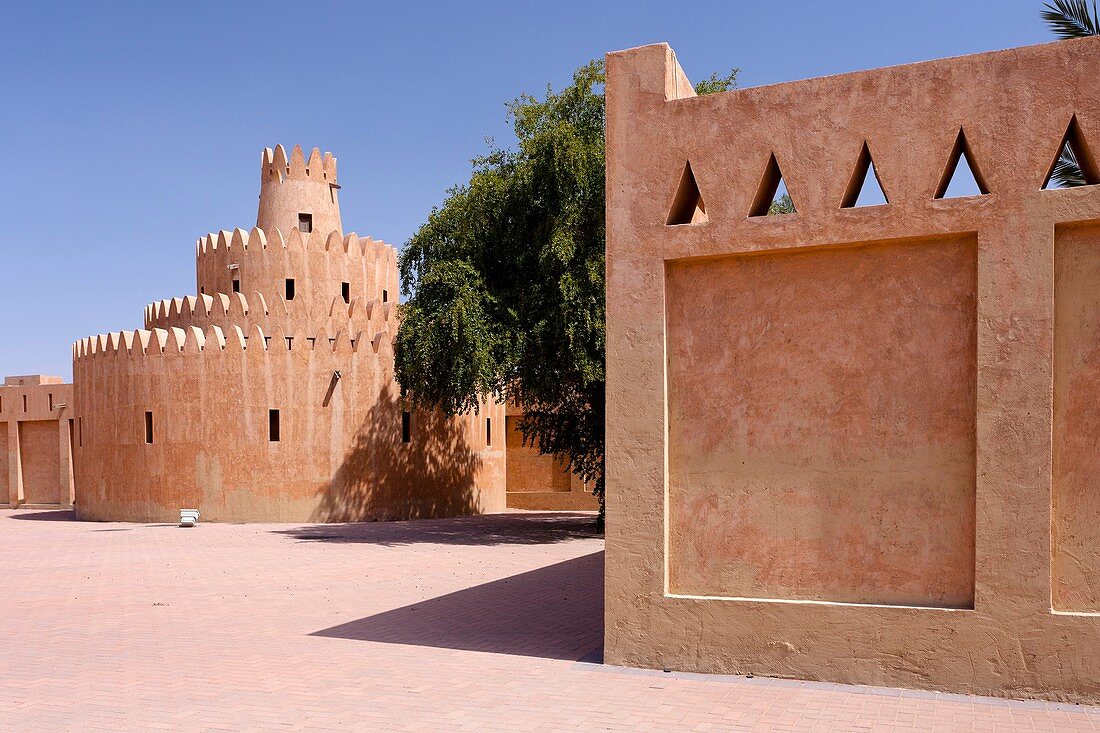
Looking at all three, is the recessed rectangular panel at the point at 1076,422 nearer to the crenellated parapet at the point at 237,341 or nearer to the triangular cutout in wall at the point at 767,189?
the triangular cutout in wall at the point at 767,189

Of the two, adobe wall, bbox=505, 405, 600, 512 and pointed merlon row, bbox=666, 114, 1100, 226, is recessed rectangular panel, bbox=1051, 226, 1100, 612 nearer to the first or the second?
pointed merlon row, bbox=666, 114, 1100, 226

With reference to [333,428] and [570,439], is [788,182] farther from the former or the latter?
[333,428]

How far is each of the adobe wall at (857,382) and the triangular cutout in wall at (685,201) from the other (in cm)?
2

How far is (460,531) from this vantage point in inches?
910

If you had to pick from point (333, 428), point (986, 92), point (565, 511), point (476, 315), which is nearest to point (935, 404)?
point (986, 92)

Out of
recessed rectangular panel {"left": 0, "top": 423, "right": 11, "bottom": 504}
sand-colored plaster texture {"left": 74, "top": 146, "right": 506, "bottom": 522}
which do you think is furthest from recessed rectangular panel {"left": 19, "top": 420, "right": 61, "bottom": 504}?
sand-colored plaster texture {"left": 74, "top": 146, "right": 506, "bottom": 522}

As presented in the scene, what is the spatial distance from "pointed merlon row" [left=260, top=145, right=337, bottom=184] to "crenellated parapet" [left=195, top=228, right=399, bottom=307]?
2.14m

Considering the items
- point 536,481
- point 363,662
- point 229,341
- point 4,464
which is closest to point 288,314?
point 229,341

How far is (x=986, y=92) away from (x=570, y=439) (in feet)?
55.5

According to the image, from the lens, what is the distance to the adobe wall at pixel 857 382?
7.00 m

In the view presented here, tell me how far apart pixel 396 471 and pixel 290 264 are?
7029 millimetres

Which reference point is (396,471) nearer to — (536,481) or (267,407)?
(267,407)

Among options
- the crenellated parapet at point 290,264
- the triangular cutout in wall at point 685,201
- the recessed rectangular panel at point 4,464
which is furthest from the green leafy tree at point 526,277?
the recessed rectangular panel at point 4,464

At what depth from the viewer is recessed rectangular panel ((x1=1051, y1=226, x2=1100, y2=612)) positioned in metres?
6.91
